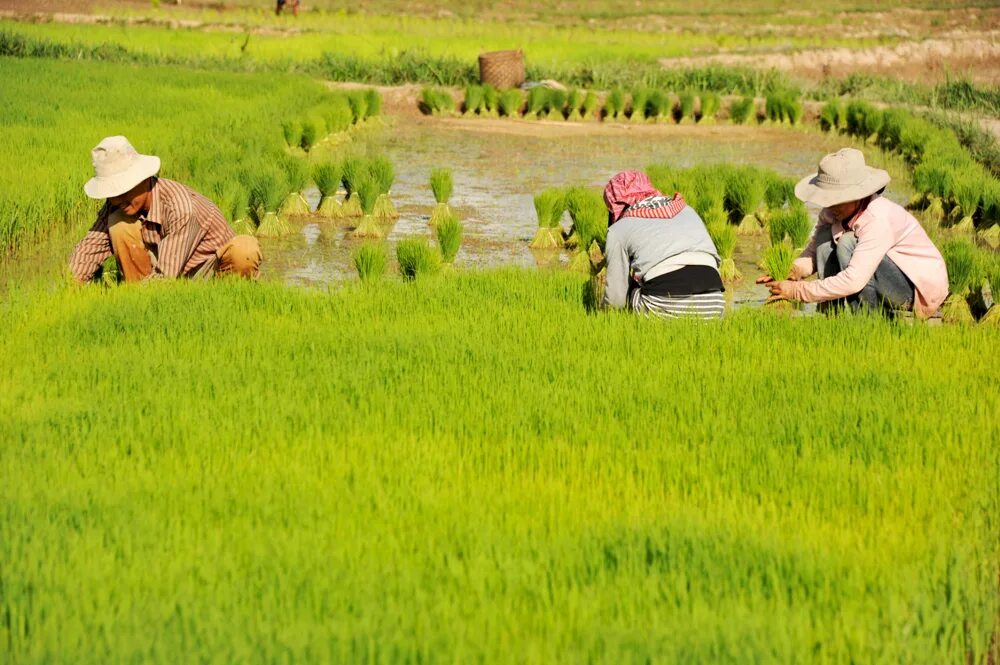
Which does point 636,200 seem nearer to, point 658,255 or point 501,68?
point 658,255

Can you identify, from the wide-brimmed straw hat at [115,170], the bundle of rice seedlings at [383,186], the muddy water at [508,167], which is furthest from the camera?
the bundle of rice seedlings at [383,186]

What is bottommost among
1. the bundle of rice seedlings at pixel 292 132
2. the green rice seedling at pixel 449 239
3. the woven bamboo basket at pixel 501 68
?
the woven bamboo basket at pixel 501 68

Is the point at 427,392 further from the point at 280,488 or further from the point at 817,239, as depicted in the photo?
the point at 817,239

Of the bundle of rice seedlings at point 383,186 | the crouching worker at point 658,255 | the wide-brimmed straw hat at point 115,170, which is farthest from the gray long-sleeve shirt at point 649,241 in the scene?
the bundle of rice seedlings at point 383,186

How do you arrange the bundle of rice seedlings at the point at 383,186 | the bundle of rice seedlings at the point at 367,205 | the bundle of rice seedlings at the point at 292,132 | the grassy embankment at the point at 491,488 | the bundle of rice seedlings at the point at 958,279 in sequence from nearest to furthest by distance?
the grassy embankment at the point at 491,488
the bundle of rice seedlings at the point at 958,279
the bundle of rice seedlings at the point at 367,205
the bundle of rice seedlings at the point at 383,186
the bundle of rice seedlings at the point at 292,132

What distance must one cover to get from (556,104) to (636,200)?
11.1 meters

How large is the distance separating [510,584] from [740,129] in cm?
1318

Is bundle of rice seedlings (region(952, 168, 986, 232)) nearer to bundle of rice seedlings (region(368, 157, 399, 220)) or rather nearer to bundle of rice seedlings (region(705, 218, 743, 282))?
bundle of rice seedlings (region(705, 218, 743, 282))

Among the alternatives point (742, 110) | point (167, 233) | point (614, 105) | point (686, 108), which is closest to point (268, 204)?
point (167, 233)

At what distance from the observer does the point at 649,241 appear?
5020 mm

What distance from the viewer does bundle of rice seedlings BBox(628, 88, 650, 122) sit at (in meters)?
15.8

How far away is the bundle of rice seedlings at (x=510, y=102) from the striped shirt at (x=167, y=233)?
10.4m

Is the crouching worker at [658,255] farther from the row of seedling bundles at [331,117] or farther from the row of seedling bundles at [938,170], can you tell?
the row of seedling bundles at [331,117]

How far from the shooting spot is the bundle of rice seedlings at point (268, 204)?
27.4 ft
